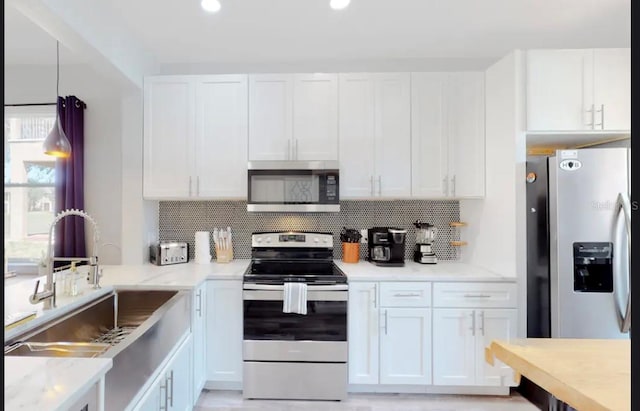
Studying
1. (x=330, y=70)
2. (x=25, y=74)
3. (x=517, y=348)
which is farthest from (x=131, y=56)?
(x=517, y=348)

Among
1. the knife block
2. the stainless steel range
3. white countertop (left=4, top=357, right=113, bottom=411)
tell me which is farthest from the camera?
the knife block

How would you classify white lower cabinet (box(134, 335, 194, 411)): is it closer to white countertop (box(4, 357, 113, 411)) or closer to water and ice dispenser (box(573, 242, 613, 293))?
white countertop (box(4, 357, 113, 411))

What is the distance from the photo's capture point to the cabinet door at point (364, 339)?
2254 millimetres

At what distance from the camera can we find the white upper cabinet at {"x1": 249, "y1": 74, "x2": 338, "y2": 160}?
8.54 ft

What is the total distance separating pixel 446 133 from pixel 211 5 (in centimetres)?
191

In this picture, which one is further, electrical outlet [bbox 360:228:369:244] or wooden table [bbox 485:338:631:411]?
electrical outlet [bbox 360:228:369:244]

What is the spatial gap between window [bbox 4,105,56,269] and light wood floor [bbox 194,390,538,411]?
216 centimetres

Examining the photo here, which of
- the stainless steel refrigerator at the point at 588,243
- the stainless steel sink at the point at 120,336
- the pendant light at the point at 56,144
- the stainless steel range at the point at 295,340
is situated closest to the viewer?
the stainless steel sink at the point at 120,336

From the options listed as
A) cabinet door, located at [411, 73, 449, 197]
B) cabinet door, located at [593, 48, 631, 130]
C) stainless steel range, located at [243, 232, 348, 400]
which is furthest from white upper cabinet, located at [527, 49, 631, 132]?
stainless steel range, located at [243, 232, 348, 400]

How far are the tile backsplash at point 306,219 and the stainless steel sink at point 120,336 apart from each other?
37.2 inches

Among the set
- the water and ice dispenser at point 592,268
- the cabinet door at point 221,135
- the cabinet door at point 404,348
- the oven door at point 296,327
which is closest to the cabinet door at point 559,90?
the water and ice dispenser at point 592,268

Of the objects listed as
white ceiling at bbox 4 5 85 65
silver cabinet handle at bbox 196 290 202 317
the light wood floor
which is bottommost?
the light wood floor

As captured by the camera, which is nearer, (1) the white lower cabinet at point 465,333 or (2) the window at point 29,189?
(1) the white lower cabinet at point 465,333

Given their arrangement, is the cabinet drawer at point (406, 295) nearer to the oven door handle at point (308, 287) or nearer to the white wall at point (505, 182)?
the oven door handle at point (308, 287)
